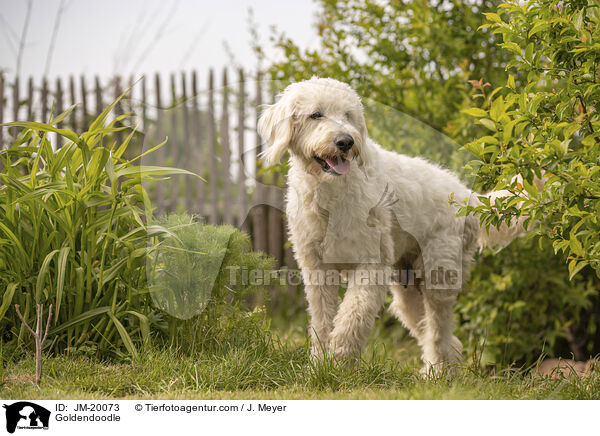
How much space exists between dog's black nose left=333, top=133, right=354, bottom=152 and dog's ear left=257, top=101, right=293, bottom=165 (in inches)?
13.7

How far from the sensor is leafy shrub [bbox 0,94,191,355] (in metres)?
3.67

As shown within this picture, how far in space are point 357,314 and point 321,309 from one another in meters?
0.42

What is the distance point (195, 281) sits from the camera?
381cm

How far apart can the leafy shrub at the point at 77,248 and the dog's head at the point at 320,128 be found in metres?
0.76

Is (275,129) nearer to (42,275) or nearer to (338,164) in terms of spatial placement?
(338,164)

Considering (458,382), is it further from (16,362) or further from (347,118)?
(16,362)

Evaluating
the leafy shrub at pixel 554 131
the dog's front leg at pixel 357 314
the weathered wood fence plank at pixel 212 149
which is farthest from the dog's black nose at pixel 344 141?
the weathered wood fence plank at pixel 212 149

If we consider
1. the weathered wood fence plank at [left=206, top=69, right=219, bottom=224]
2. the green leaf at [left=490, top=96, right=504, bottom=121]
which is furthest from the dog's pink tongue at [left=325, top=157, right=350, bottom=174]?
the weathered wood fence plank at [left=206, top=69, right=219, bottom=224]

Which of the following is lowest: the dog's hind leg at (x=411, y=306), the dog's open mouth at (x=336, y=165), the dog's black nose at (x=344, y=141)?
the dog's hind leg at (x=411, y=306)

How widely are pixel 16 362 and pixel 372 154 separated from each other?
8.35ft

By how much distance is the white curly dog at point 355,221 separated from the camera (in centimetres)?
356
